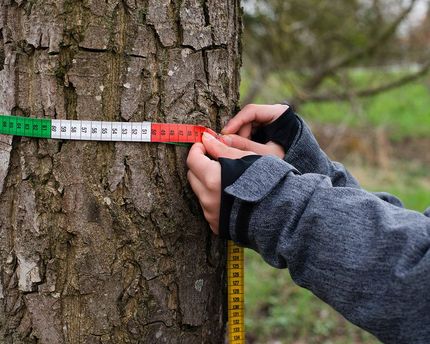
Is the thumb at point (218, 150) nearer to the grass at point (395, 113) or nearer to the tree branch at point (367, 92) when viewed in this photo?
the tree branch at point (367, 92)

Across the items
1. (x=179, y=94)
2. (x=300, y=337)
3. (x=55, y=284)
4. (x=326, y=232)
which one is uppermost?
(x=179, y=94)

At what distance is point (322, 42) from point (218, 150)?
4846 mm

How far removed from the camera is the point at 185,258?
1.56 meters

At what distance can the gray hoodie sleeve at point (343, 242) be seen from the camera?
1.26 m

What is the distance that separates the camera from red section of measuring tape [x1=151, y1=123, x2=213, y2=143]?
4.81 feet

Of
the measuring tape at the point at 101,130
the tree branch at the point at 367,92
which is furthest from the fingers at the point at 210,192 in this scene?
the tree branch at the point at 367,92

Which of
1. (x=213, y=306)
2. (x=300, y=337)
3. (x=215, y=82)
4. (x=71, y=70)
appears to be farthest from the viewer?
(x=300, y=337)

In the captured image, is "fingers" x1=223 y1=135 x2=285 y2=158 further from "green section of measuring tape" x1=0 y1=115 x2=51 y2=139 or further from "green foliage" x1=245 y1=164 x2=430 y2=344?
"green foliage" x1=245 y1=164 x2=430 y2=344

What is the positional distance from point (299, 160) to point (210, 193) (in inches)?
14.9

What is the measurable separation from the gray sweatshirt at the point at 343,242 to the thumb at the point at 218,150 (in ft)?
0.27

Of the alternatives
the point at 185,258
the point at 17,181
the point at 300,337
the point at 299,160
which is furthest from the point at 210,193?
the point at 300,337

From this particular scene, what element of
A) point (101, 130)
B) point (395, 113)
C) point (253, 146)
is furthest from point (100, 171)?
point (395, 113)

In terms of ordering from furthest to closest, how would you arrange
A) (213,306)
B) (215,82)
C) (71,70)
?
(213,306)
(215,82)
(71,70)

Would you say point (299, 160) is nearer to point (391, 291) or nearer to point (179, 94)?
point (179, 94)
